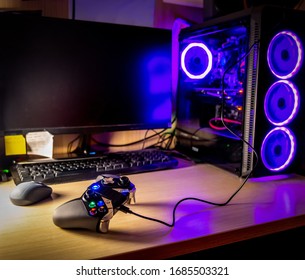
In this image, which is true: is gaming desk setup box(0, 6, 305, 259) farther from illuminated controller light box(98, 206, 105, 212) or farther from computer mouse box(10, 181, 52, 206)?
illuminated controller light box(98, 206, 105, 212)

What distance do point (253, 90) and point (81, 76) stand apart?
0.46 metres

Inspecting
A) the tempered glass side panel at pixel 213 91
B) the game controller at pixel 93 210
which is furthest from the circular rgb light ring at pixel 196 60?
the game controller at pixel 93 210

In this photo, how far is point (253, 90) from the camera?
0.84 m

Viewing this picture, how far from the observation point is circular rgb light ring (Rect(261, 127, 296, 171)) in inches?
34.6

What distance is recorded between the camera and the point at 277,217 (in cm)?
66

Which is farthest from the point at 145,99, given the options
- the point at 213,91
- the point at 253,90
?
the point at 253,90

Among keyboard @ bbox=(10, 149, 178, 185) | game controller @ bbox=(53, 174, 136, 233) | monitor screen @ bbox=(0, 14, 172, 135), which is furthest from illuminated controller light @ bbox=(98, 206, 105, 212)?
monitor screen @ bbox=(0, 14, 172, 135)

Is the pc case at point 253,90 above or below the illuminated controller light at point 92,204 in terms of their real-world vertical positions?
above

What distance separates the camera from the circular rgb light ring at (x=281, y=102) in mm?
857

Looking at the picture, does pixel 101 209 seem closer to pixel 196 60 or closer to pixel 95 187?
pixel 95 187

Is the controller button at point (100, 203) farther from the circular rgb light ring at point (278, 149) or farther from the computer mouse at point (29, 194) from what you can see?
the circular rgb light ring at point (278, 149)

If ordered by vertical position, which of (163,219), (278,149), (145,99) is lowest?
(163,219)

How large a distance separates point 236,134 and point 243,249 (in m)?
0.32
